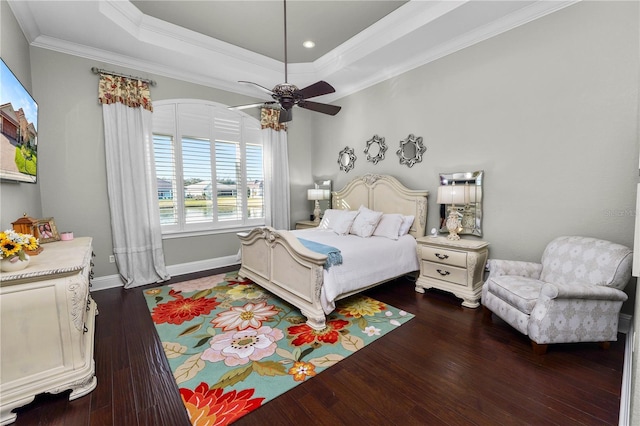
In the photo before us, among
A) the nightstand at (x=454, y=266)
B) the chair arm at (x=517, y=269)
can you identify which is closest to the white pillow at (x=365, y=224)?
the nightstand at (x=454, y=266)

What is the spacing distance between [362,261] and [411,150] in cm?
208

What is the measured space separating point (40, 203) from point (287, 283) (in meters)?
3.22

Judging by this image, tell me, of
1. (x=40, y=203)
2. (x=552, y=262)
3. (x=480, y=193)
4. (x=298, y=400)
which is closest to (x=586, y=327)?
(x=552, y=262)

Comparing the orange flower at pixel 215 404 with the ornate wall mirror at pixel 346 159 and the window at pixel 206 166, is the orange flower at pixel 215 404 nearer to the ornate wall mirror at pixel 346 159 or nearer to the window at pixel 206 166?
the window at pixel 206 166

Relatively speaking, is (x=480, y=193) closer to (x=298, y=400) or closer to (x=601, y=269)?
(x=601, y=269)

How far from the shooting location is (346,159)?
17.0ft

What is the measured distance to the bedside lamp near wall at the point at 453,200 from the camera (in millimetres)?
3283

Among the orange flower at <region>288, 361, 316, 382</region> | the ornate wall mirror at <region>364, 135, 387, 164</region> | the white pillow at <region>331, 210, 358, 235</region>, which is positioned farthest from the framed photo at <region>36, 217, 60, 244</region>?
the ornate wall mirror at <region>364, 135, 387, 164</region>

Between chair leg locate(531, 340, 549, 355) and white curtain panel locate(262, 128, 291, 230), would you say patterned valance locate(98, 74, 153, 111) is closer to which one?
white curtain panel locate(262, 128, 291, 230)

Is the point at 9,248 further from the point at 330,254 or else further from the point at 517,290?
the point at 517,290

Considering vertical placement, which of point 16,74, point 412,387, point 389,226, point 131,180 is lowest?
point 412,387

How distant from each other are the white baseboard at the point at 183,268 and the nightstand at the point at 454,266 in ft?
10.8

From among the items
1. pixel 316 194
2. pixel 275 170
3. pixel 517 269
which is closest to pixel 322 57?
pixel 275 170

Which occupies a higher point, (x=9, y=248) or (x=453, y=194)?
(x=453, y=194)
